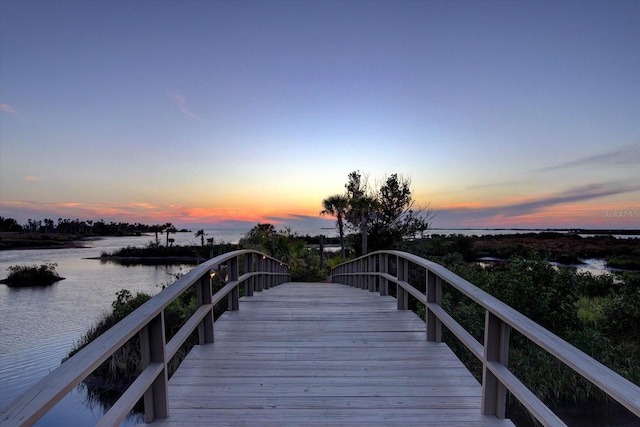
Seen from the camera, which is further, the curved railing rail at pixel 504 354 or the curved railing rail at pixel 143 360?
the curved railing rail at pixel 504 354

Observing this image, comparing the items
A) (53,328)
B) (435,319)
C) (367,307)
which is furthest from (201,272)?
(53,328)

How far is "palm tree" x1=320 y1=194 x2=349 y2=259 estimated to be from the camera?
2915 cm

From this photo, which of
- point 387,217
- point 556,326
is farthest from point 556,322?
point 387,217

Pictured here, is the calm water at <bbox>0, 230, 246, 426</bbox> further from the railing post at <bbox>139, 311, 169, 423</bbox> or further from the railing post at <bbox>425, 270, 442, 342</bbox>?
the railing post at <bbox>425, 270, 442, 342</bbox>

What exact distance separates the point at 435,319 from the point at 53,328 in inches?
679

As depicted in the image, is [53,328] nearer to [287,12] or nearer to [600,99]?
[287,12]

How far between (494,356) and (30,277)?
34107 millimetres

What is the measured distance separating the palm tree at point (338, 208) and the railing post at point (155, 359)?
25.8 meters

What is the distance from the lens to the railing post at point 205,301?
12.4ft

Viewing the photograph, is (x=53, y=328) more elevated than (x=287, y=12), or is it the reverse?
(x=287, y=12)

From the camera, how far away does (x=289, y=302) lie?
666 cm

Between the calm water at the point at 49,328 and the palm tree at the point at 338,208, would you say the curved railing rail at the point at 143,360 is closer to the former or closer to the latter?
the calm water at the point at 49,328

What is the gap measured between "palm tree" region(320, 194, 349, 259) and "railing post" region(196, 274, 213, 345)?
79.6 ft

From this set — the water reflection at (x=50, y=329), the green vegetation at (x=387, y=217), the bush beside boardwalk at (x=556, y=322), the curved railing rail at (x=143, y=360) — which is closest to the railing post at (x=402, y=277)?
the bush beside boardwalk at (x=556, y=322)
